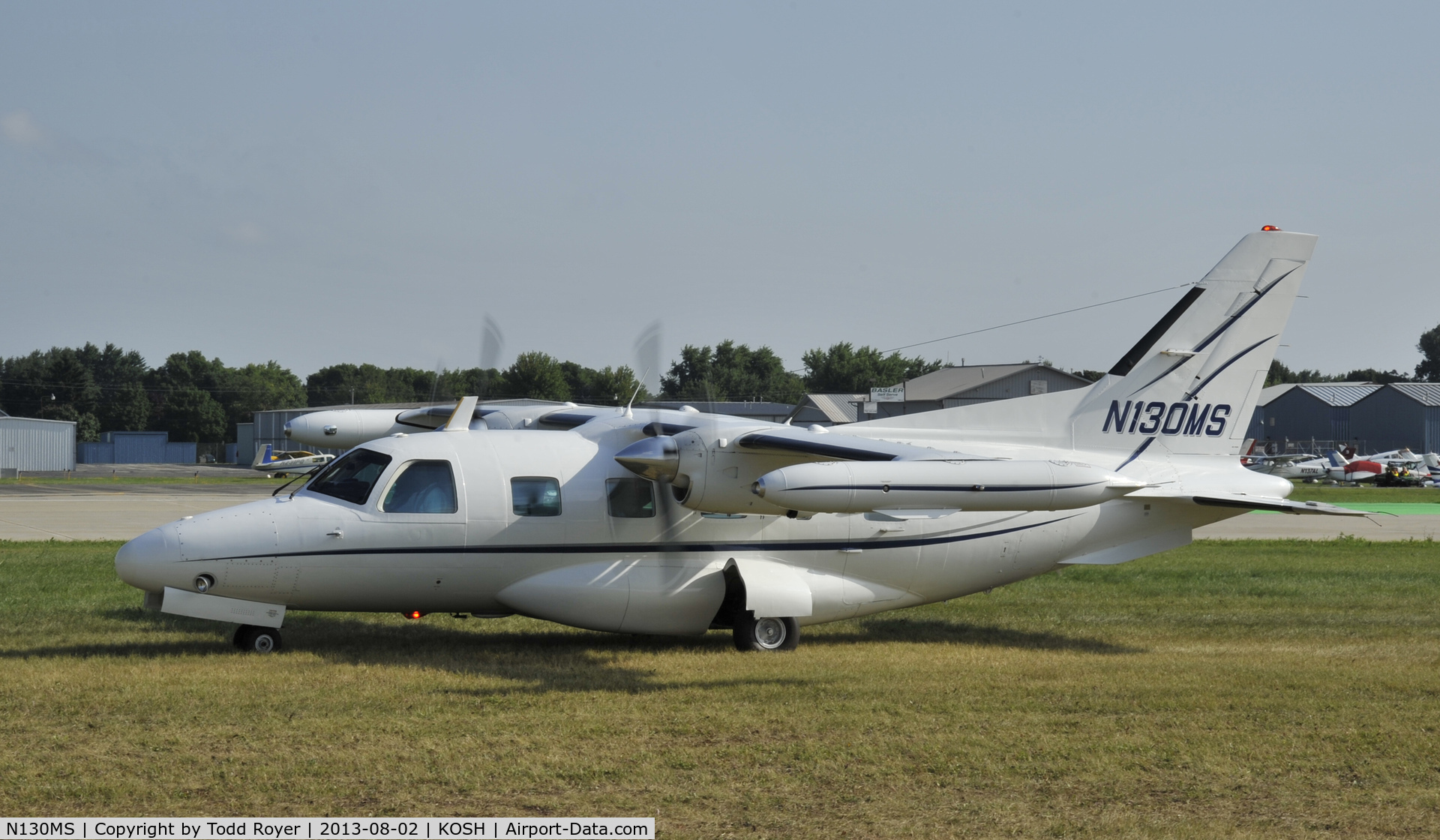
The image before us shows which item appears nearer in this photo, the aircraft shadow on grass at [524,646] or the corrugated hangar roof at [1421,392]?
the aircraft shadow on grass at [524,646]

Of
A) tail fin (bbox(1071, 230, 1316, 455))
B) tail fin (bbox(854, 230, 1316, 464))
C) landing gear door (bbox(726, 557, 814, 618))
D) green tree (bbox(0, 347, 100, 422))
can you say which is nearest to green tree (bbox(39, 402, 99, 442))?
green tree (bbox(0, 347, 100, 422))

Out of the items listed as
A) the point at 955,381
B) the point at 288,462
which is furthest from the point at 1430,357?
the point at 288,462

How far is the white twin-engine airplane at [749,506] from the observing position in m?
11.2

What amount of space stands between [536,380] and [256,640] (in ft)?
17.6

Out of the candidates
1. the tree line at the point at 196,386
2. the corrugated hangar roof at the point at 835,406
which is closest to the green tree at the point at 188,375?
the tree line at the point at 196,386

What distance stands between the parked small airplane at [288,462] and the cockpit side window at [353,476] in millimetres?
53238

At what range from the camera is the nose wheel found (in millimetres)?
11977

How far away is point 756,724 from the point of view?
9.05m

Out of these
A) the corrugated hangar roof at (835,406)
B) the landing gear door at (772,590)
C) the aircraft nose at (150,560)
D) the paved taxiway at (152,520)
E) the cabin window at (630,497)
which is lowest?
the paved taxiway at (152,520)

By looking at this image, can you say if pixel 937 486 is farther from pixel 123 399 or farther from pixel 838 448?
pixel 123 399

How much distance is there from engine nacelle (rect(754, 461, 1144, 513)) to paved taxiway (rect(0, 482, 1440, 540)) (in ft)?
48.6

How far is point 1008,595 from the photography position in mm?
18188

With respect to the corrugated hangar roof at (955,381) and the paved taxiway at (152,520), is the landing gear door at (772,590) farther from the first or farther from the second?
the corrugated hangar roof at (955,381)

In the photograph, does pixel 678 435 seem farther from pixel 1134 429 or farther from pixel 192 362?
pixel 192 362
